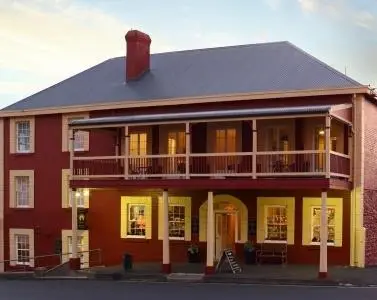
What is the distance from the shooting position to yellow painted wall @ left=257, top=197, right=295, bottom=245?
2584 centimetres

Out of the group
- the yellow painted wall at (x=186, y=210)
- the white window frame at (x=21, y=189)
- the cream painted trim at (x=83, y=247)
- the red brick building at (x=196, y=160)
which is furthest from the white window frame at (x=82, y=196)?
the yellow painted wall at (x=186, y=210)

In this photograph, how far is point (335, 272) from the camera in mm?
22844

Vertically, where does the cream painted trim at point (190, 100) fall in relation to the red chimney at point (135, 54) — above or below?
below

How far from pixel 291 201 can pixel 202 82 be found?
21.6 ft

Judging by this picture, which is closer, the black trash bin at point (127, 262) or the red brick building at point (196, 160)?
the red brick building at point (196, 160)

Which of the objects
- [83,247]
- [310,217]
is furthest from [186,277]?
[83,247]

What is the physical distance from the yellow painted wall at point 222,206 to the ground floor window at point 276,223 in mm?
867

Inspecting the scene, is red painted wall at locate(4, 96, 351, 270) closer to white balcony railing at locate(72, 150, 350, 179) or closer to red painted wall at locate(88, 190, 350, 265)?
red painted wall at locate(88, 190, 350, 265)

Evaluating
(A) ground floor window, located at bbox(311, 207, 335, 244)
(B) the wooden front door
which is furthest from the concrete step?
(A) ground floor window, located at bbox(311, 207, 335, 244)

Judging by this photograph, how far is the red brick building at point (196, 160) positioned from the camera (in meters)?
24.0

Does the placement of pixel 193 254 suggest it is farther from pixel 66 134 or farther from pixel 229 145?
pixel 66 134

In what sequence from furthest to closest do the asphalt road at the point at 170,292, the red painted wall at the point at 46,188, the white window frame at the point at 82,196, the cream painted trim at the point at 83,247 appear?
the red painted wall at the point at 46,188, the white window frame at the point at 82,196, the cream painted trim at the point at 83,247, the asphalt road at the point at 170,292

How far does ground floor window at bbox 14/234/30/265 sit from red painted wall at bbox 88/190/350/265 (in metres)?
3.65

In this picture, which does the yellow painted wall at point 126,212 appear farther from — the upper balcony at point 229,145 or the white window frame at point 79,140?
the white window frame at point 79,140
